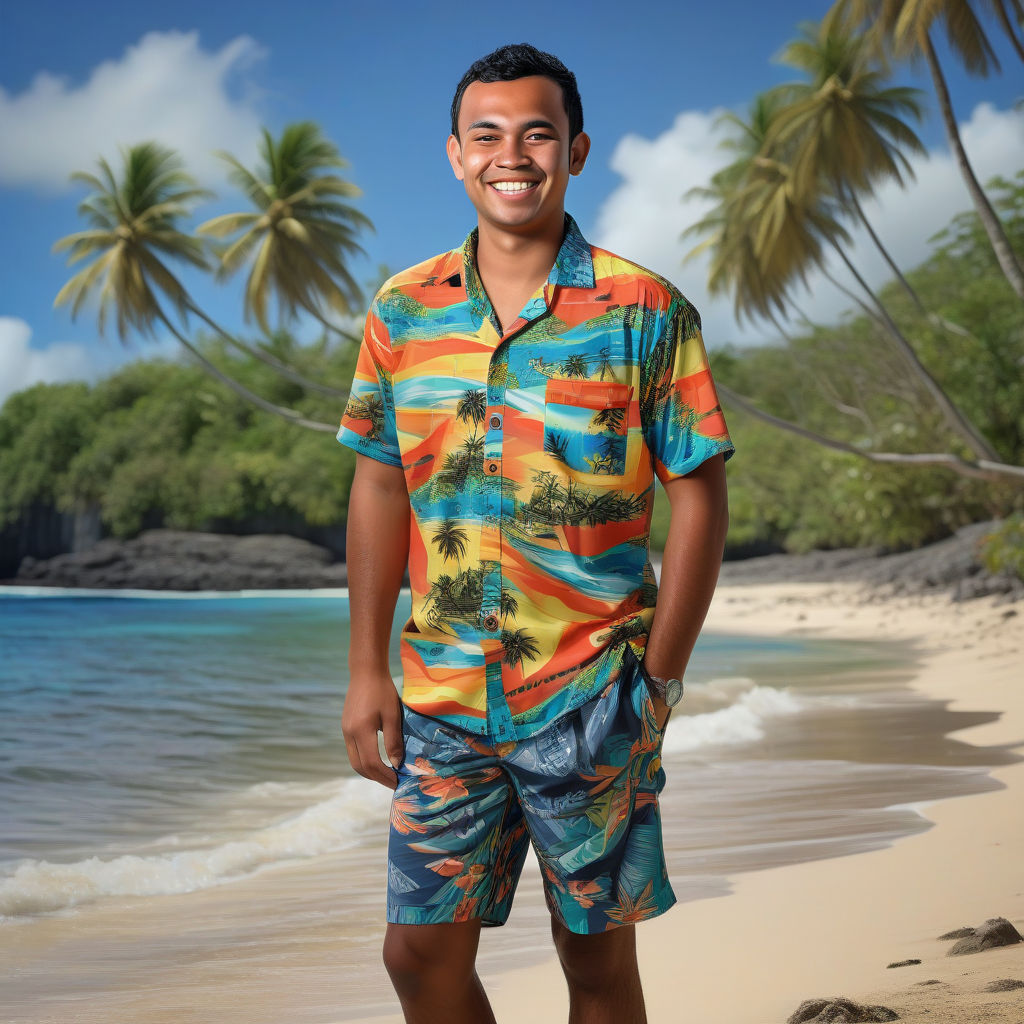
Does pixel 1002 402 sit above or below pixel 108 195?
below

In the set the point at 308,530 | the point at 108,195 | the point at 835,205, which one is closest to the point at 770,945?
the point at 835,205

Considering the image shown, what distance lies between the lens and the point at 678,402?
1461mm

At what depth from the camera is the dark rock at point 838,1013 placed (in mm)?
2035

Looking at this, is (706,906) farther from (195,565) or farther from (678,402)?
(195,565)

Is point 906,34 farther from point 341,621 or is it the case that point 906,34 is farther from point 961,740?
point 341,621

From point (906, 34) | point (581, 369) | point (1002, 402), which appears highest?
point (906, 34)

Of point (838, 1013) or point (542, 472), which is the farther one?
point (838, 1013)

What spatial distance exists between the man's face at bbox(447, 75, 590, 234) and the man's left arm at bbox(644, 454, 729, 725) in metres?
0.42

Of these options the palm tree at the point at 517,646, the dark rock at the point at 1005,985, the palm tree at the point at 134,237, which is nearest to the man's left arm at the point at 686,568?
the palm tree at the point at 517,646

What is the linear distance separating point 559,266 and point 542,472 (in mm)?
282

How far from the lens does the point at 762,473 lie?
33375mm

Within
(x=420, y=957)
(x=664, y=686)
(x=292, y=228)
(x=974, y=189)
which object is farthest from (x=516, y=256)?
(x=292, y=228)

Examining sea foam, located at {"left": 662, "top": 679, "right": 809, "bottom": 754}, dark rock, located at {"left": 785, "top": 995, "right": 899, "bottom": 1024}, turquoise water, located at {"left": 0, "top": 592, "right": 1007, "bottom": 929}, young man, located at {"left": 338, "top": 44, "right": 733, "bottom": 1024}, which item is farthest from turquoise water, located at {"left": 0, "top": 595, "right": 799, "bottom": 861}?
young man, located at {"left": 338, "top": 44, "right": 733, "bottom": 1024}

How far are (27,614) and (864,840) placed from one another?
25.7 metres
